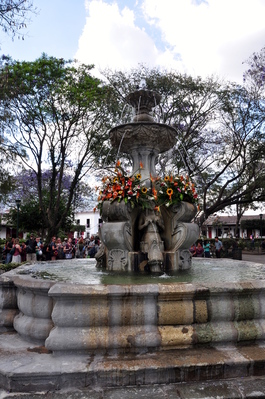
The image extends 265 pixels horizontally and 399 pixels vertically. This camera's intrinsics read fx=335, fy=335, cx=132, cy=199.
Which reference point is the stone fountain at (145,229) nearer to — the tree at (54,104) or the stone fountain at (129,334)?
the stone fountain at (129,334)

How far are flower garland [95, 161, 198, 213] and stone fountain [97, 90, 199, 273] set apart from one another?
117mm

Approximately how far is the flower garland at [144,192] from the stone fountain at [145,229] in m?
0.12

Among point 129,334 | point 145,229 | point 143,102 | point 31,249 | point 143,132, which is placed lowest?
point 129,334

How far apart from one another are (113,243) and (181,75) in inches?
643

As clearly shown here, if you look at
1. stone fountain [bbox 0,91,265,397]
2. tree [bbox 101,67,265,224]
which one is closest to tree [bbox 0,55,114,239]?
tree [bbox 101,67,265,224]

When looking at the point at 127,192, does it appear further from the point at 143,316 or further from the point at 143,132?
the point at 143,316

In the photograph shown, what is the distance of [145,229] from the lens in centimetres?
580

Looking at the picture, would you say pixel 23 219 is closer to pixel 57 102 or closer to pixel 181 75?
pixel 57 102

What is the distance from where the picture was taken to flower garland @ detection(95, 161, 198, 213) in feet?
18.5

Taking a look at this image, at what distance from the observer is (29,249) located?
1313 cm

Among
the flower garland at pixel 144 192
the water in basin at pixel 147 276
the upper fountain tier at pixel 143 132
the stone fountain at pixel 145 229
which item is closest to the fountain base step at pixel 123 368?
the water in basin at pixel 147 276

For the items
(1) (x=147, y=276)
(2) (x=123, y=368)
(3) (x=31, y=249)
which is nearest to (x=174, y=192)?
(1) (x=147, y=276)

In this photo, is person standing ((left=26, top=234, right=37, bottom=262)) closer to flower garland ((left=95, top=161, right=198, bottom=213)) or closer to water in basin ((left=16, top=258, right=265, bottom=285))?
water in basin ((left=16, top=258, right=265, bottom=285))

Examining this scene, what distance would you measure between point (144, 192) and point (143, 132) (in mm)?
1231
